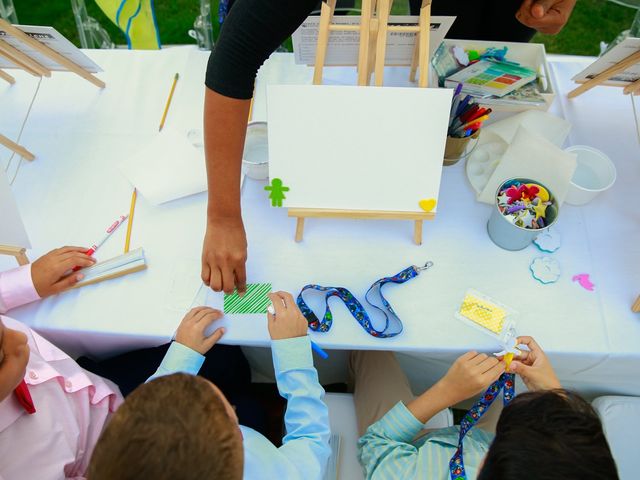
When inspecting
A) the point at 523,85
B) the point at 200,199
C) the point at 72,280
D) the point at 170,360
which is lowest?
the point at 170,360

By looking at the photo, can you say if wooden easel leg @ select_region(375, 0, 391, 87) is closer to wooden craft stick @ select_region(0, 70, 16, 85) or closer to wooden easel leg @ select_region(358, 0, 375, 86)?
wooden easel leg @ select_region(358, 0, 375, 86)

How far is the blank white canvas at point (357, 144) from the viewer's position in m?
0.98

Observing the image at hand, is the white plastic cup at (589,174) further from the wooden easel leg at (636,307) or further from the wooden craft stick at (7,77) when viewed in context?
the wooden craft stick at (7,77)

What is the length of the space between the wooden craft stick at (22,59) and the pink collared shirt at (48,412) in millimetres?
580

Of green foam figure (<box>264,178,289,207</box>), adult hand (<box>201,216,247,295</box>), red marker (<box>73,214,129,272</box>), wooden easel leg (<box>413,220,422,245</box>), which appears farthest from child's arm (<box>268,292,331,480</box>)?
red marker (<box>73,214,129,272</box>)

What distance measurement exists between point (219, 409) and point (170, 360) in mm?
332

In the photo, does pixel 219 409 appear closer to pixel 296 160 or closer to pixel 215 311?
pixel 215 311

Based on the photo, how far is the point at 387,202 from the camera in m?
1.05

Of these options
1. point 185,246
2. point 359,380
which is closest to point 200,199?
point 185,246

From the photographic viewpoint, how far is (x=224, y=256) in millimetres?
1011

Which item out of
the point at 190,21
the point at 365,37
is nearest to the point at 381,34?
the point at 365,37

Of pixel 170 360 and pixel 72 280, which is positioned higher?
pixel 72 280

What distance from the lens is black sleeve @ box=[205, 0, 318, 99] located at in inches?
34.8

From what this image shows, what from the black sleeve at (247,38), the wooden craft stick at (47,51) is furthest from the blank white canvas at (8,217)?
the black sleeve at (247,38)
